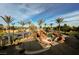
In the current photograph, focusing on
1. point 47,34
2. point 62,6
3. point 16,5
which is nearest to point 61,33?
point 47,34

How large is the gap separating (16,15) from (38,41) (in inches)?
17.3

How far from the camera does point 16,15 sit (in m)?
2.29

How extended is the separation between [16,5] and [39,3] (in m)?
0.30

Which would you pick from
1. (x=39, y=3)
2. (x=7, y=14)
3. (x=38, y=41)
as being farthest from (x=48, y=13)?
(x=7, y=14)

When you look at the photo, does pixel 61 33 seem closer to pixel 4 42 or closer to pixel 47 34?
pixel 47 34

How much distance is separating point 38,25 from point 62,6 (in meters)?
0.40

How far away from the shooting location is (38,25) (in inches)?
90.5

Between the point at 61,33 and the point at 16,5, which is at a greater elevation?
the point at 16,5

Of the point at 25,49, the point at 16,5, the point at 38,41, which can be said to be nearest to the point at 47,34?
the point at 38,41

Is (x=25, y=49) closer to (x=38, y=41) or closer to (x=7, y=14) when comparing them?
(x=38, y=41)

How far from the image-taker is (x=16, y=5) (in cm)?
229

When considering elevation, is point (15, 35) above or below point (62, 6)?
below
